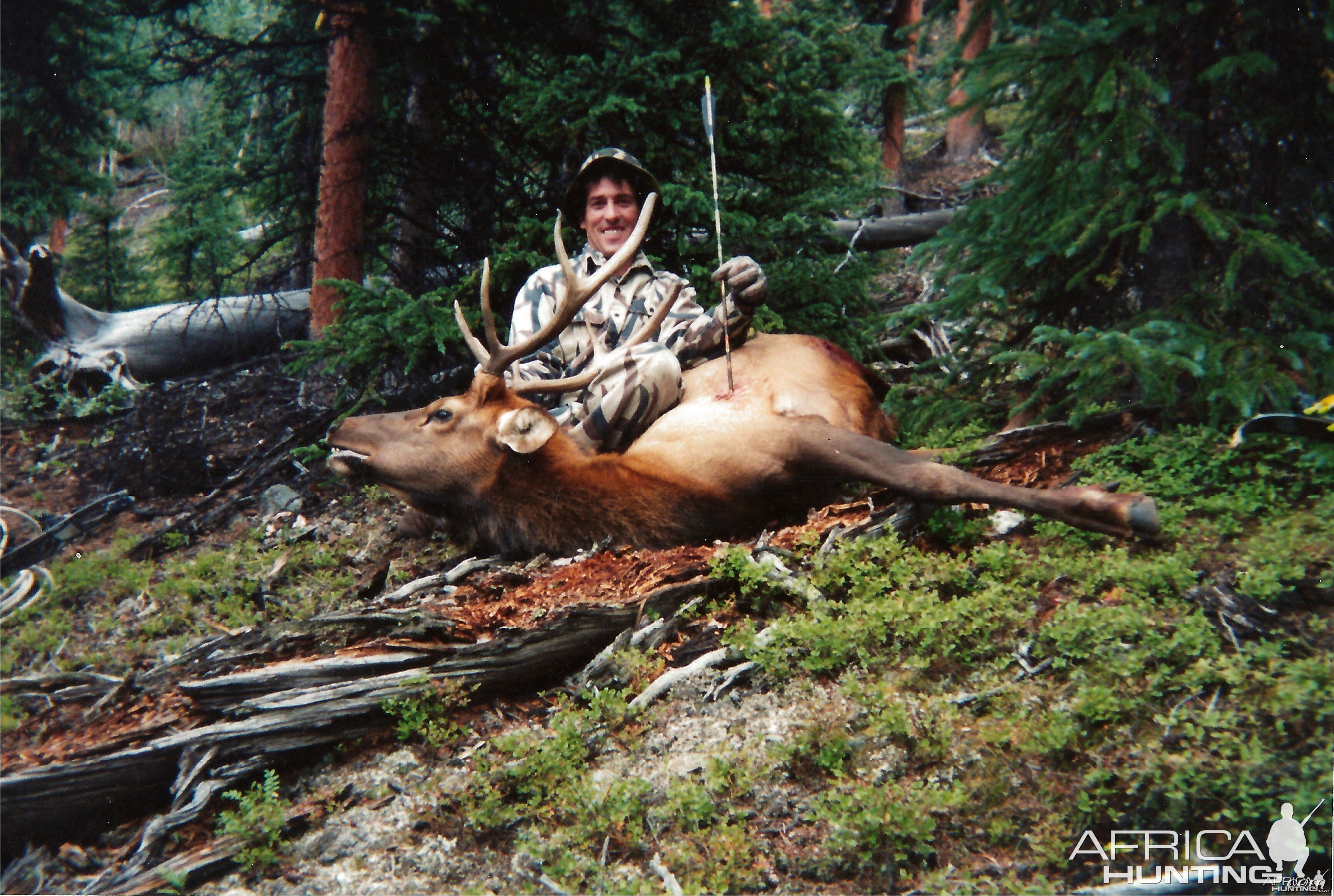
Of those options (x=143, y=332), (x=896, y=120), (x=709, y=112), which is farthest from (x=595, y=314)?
(x=896, y=120)

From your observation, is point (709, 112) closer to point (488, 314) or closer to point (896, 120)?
point (488, 314)

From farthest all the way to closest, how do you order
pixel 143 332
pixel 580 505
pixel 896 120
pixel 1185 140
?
pixel 896 120 < pixel 143 332 < pixel 580 505 < pixel 1185 140

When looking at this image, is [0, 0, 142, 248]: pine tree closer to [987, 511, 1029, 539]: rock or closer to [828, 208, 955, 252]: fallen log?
[828, 208, 955, 252]: fallen log

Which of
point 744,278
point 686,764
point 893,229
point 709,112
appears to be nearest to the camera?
point 686,764

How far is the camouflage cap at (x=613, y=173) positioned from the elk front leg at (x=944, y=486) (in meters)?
2.33

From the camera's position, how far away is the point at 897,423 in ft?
17.2

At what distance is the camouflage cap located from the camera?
5711mm

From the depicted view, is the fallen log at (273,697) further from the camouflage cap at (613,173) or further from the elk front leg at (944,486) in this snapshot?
the camouflage cap at (613,173)

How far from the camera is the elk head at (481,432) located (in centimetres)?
473

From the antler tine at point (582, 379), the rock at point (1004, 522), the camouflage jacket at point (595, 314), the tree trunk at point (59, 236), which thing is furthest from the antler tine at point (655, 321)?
the tree trunk at point (59, 236)

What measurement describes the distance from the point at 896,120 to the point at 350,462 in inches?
375

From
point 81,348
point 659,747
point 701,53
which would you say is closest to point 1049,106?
point 701,53

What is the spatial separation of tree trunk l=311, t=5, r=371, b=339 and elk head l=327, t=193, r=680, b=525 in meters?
2.35

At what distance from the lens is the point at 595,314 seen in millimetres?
5781
